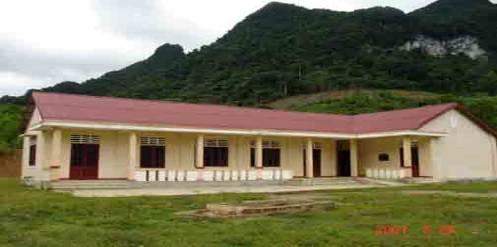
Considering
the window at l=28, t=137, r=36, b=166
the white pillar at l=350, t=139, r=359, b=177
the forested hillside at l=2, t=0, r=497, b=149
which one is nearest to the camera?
the window at l=28, t=137, r=36, b=166

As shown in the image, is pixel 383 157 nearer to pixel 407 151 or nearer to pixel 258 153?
pixel 407 151

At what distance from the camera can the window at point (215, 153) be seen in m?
24.9

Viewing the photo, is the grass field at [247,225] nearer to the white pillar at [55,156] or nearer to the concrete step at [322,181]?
the white pillar at [55,156]

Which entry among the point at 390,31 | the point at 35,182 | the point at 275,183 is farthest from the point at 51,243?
the point at 390,31

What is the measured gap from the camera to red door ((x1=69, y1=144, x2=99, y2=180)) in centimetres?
2180

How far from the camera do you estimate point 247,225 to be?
9672 mm

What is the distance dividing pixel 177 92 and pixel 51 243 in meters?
59.6

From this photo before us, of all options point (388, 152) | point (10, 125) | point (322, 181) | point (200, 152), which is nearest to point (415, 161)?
point (388, 152)

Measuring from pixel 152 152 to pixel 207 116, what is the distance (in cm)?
321

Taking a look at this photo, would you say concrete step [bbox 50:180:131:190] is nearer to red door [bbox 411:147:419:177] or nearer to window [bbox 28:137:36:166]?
window [bbox 28:137:36:166]

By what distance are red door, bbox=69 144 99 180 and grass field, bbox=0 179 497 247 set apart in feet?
26.3

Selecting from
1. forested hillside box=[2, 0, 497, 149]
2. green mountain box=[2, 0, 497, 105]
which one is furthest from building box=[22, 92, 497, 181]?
green mountain box=[2, 0, 497, 105]

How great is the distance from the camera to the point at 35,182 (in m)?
22.1

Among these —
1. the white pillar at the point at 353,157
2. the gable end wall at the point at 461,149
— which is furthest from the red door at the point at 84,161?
the gable end wall at the point at 461,149
